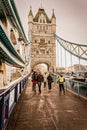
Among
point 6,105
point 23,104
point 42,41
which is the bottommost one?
point 23,104

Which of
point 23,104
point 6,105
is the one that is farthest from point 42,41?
point 6,105

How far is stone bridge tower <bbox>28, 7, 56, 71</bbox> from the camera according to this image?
5353 cm

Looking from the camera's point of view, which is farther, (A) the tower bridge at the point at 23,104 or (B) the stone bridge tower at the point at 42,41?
(B) the stone bridge tower at the point at 42,41

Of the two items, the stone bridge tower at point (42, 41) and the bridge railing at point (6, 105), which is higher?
the stone bridge tower at point (42, 41)

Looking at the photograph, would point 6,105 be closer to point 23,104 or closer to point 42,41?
point 23,104

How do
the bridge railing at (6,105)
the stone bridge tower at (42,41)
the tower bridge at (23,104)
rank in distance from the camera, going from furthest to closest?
the stone bridge tower at (42,41)
the tower bridge at (23,104)
the bridge railing at (6,105)

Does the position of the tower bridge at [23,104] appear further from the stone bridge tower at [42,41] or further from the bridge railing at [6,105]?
the stone bridge tower at [42,41]

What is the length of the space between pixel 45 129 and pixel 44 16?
6200 cm

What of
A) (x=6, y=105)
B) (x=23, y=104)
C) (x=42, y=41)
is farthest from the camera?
(x=42, y=41)

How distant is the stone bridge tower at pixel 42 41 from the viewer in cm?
5353

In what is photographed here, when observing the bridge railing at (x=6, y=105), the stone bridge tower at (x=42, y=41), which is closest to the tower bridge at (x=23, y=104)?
the bridge railing at (x=6, y=105)

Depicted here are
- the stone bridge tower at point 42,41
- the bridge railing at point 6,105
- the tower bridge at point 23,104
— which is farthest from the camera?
the stone bridge tower at point 42,41

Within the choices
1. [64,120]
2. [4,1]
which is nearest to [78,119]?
[64,120]

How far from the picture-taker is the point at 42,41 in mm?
57312
